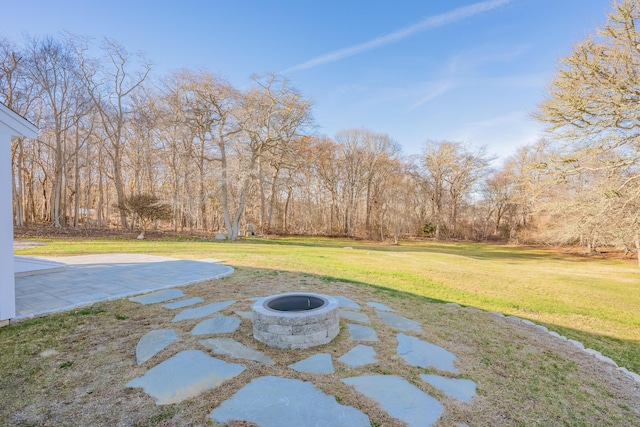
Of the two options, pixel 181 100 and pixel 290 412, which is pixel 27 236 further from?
pixel 290 412

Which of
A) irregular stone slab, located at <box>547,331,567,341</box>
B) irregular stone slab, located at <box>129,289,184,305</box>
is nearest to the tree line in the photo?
irregular stone slab, located at <box>547,331,567,341</box>

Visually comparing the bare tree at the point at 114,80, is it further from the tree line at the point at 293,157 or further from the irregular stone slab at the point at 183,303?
the irregular stone slab at the point at 183,303

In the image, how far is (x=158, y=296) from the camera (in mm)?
4312

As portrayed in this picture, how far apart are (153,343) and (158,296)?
1660 mm

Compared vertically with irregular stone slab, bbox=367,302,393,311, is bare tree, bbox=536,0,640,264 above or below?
above

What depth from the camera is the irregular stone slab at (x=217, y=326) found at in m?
3.13

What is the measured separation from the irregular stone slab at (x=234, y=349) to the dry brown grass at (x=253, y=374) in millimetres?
75

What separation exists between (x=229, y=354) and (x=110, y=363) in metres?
1.02

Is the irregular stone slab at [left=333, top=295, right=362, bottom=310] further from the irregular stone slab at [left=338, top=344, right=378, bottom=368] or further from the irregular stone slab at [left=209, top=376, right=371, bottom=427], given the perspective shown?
the irregular stone slab at [left=209, top=376, right=371, bottom=427]

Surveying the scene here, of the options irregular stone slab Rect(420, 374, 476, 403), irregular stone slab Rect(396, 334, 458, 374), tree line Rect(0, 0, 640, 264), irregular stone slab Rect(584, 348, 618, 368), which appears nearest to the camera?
irregular stone slab Rect(420, 374, 476, 403)

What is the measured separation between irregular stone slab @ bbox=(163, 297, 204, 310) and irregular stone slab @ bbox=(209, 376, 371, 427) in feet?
7.21

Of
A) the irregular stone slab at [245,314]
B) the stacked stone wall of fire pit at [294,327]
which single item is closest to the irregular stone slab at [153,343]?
the irregular stone slab at [245,314]

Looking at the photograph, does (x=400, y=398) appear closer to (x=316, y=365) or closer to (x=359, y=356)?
(x=359, y=356)

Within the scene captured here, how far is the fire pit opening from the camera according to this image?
3346 millimetres
